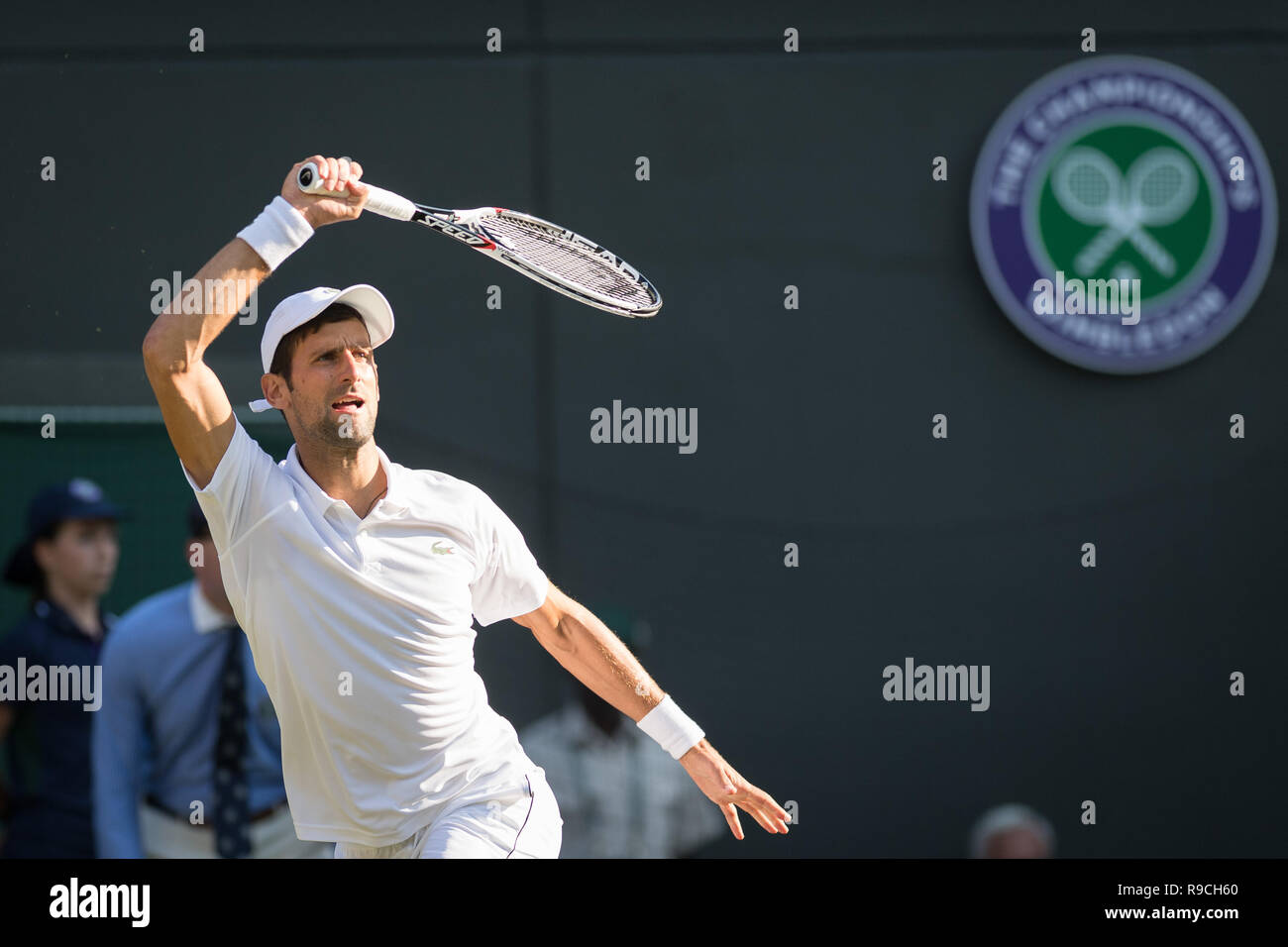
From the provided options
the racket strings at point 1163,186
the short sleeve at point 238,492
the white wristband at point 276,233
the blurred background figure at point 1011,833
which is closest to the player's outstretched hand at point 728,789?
the short sleeve at point 238,492

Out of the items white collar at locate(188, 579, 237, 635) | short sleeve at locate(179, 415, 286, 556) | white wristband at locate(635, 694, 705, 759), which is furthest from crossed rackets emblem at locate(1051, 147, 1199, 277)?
short sleeve at locate(179, 415, 286, 556)

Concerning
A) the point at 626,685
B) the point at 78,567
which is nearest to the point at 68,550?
the point at 78,567

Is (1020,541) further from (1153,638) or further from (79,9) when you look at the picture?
(79,9)

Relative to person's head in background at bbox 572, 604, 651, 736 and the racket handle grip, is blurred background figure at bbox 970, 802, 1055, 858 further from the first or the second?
the racket handle grip

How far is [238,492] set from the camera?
327 cm

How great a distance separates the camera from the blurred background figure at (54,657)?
461 cm

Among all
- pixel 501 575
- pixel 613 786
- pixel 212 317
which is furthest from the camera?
pixel 613 786

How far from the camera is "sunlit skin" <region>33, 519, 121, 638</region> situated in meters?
4.78

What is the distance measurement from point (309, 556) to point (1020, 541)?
2627 millimetres

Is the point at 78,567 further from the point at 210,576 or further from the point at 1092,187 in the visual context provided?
the point at 1092,187

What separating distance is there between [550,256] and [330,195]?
31.7 inches

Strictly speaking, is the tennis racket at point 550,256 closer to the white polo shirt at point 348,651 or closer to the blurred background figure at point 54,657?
the white polo shirt at point 348,651

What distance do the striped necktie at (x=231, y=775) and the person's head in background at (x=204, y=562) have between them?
0.31ft

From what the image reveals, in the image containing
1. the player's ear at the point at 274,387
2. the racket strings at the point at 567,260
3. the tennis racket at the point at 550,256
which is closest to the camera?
the player's ear at the point at 274,387
